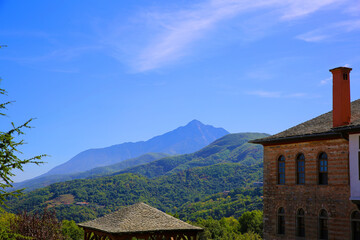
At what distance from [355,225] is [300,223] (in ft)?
13.0

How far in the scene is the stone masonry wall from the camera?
24.1 m

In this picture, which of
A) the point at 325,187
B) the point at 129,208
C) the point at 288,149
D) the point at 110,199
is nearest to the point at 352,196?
the point at 325,187

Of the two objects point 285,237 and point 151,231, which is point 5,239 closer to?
point 151,231

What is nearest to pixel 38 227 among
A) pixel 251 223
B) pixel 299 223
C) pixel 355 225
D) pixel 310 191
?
pixel 299 223

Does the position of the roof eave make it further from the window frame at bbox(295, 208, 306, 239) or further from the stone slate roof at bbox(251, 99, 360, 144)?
the window frame at bbox(295, 208, 306, 239)

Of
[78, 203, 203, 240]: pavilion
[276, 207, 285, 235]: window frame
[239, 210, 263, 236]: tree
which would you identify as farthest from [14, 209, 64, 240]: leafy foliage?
[239, 210, 263, 236]: tree

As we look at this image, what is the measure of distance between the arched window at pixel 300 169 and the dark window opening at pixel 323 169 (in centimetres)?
132

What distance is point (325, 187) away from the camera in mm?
25109

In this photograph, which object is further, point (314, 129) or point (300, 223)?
point (300, 223)

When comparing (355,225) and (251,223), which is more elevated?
(355,225)

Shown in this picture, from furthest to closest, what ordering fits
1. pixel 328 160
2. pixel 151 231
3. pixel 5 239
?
1. pixel 328 160
2. pixel 151 231
3. pixel 5 239

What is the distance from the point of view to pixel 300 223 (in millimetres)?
26734

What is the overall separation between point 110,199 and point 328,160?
164m

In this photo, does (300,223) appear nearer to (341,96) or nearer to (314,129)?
(314,129)
